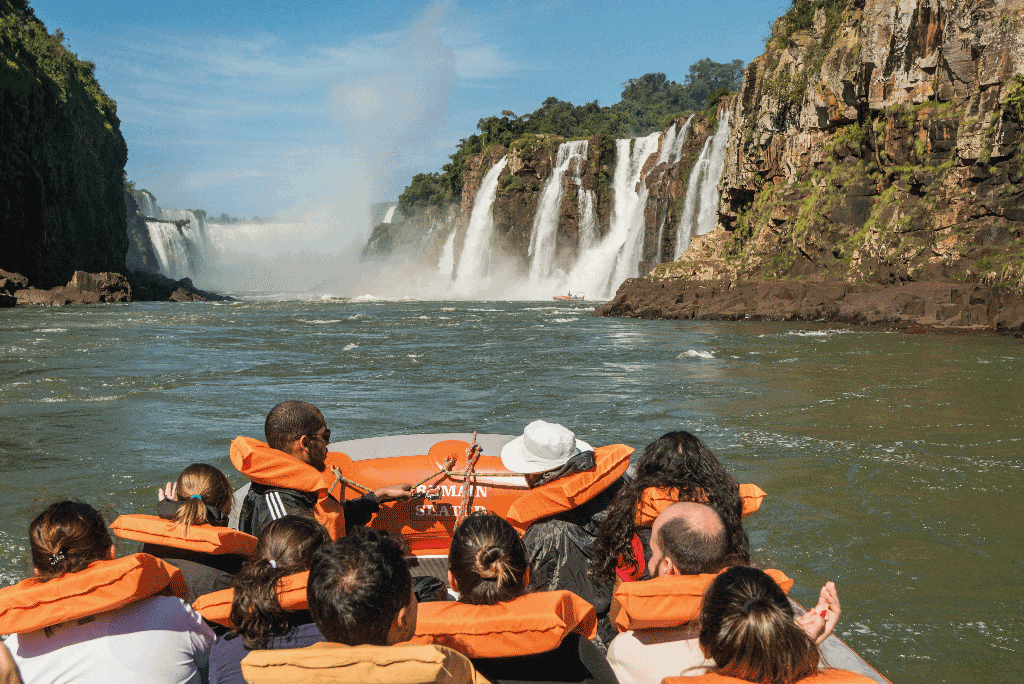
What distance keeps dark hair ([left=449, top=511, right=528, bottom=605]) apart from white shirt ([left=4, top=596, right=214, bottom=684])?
2.90ft

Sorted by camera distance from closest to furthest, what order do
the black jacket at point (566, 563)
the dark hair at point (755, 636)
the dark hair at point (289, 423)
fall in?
the dark hair at point (755, 636) → the black jacket at point (566, 563) → the dark hair at point (289, 423)

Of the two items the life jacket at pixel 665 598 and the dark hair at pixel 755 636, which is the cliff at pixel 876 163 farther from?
the dark hair at pixel 755 636

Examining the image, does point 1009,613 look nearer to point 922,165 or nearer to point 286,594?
point 286,594

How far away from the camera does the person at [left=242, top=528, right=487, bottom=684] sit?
1.86m

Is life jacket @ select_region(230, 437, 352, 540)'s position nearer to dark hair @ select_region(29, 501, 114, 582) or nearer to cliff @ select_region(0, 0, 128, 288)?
dark hair @ select_region(29, 501, 114, 582)

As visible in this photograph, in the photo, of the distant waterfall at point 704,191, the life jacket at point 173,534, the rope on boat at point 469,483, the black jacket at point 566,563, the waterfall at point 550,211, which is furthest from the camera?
the waterfall at point 550,211

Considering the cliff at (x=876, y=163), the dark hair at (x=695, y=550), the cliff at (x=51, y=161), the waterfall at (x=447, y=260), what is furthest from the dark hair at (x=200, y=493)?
the waterfall at (x=447, y=260)

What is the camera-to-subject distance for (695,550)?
2369 mm

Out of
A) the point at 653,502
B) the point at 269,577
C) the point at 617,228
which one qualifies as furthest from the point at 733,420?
the point at 617,228

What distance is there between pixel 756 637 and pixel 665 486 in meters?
1.24

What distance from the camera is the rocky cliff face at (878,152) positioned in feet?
75.5

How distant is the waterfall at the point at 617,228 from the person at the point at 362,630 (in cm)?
4386

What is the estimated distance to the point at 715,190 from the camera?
3884 cm

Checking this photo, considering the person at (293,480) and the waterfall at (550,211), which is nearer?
the person at (293,480)
